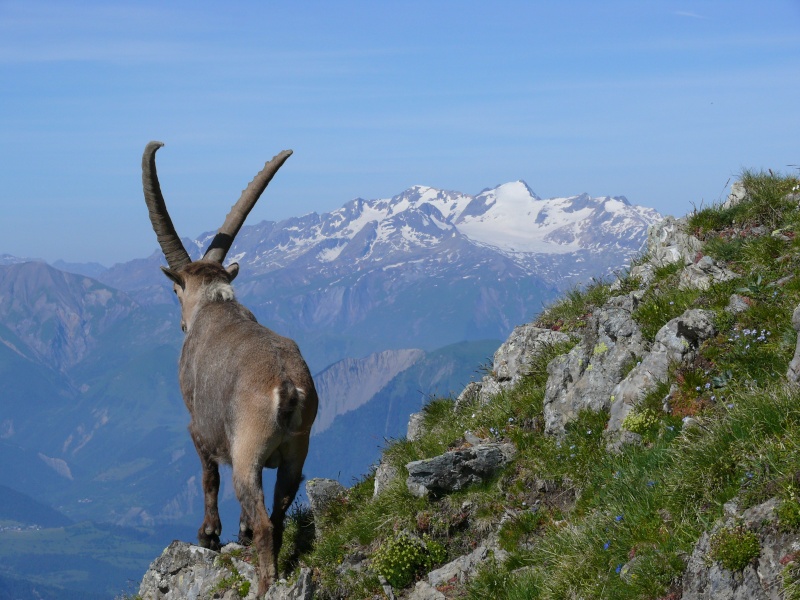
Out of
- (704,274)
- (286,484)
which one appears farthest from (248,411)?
(704,274)

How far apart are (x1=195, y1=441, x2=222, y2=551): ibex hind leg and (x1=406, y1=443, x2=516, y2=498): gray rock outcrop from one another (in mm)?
3491

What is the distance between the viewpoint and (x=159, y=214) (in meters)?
16.1

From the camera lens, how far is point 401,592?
1077cm

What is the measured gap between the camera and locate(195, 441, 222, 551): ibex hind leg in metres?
13.2

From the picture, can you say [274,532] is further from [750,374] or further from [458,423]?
[750,374]

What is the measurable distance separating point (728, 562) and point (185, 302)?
35.8 feet

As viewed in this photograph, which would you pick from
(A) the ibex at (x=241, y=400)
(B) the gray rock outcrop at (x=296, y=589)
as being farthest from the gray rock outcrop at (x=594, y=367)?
(B) the gray rock outcrop at (x=296, y=589)

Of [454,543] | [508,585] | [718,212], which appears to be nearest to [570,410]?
[454,543]

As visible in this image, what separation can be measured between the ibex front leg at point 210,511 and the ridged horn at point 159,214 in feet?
14.3

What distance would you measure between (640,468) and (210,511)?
7.38 m

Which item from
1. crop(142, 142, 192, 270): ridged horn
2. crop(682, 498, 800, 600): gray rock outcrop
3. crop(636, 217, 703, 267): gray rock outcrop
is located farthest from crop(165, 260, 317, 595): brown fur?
crop(636, 217, 703, 267): gray rock outcrop

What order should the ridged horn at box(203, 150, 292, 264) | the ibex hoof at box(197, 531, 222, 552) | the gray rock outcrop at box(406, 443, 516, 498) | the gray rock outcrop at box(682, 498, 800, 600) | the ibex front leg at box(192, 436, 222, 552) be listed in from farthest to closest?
the ridged horn at box(203, 150, 292, 264) → the ibex hoof at box(197, 531, 222, 552) → the ibex front leg at box(192, 436, 222, 552) → the gray rock outcrop at box(406, 443, 516, 498) → the gray rock outcrop at box(682, 498, 800, 600)

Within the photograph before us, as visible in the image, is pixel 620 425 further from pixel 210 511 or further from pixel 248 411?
pixel 210 511

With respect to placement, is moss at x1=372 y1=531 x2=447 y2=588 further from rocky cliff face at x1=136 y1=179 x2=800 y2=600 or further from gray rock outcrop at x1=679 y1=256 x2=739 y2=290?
gray rock outcrop at x1=679 y1=256 x2=739 y2=290
